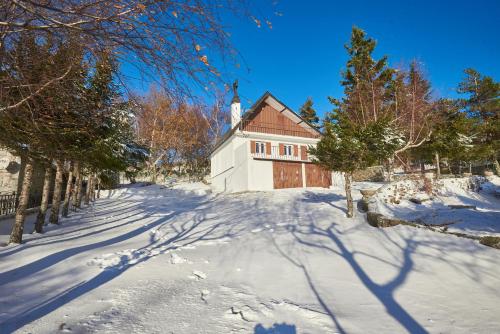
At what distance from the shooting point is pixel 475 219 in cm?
935

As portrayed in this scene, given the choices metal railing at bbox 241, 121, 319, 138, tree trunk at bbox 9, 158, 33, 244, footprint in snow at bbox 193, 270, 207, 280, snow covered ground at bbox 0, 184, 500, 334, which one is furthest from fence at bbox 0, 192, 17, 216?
metal railing at bbox 241, 121, 319, 138

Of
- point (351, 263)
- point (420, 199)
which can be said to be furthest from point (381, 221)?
point (420, 199)

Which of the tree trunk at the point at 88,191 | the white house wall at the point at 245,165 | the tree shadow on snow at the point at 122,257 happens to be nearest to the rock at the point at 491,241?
the tree shadow on snow at the point at 122,257

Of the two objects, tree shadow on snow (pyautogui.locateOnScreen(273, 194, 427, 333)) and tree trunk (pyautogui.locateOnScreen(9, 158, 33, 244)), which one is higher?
tree trunk (pyautogui.locateOnScreen(9, 158, 33, 244))

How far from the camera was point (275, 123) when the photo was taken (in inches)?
1014

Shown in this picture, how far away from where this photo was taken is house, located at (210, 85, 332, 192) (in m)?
22.7

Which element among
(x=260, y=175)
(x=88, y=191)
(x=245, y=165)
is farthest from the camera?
(x=260, y=175)

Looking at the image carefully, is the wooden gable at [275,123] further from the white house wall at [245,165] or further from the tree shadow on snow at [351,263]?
the tree shadow on snow at [351,263]

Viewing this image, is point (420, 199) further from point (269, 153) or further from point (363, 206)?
point (269, 153)

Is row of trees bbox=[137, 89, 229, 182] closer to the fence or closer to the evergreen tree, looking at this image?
the fence

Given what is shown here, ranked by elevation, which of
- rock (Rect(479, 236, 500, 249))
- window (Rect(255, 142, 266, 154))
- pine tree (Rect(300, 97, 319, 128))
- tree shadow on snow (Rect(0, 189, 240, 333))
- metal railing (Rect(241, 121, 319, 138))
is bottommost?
tree shadow on snow (Rect(0, 189, 240, 333))

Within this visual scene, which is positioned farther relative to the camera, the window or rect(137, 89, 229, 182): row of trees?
rect(137, 89, 229, 182): row of trees

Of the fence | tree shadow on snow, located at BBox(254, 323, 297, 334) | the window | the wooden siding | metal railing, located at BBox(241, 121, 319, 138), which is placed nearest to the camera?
tree shadow on snow, located at BBox(254, 323, 297, 334)

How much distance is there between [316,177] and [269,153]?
4.72 metres
